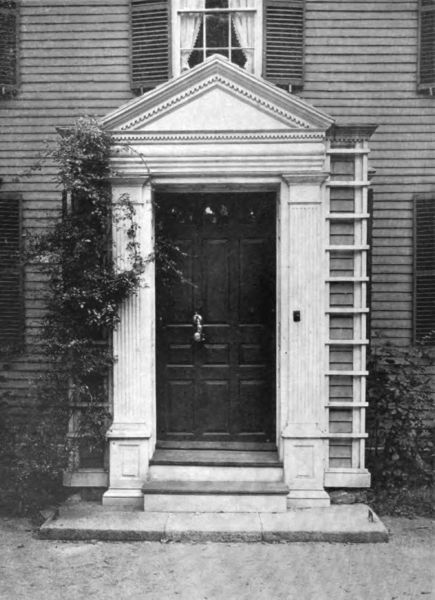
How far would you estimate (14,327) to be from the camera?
7992 mm

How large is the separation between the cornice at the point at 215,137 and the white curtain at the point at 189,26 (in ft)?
8.87

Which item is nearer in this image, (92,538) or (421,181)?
(92,538)

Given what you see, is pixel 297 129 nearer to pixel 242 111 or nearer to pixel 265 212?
pixel 242 111

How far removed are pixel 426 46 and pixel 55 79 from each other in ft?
15.4

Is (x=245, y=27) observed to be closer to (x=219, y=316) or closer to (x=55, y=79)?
(x=55, y=79)

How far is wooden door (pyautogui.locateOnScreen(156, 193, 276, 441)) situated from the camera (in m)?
6.21

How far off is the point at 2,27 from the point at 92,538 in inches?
254

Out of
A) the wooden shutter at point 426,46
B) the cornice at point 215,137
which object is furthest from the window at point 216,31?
the cornice at point 215,137

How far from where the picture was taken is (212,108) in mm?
5730

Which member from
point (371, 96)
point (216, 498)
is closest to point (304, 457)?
point (216, 498)

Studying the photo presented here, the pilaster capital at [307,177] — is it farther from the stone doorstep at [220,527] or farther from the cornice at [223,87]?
the stone doorstep at [220,527]

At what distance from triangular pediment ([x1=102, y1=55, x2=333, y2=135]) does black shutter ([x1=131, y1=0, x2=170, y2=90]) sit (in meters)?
2.43

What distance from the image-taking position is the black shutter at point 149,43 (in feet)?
26.0

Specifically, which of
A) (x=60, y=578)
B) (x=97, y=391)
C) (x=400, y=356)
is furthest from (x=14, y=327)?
(x=400, y=356)
